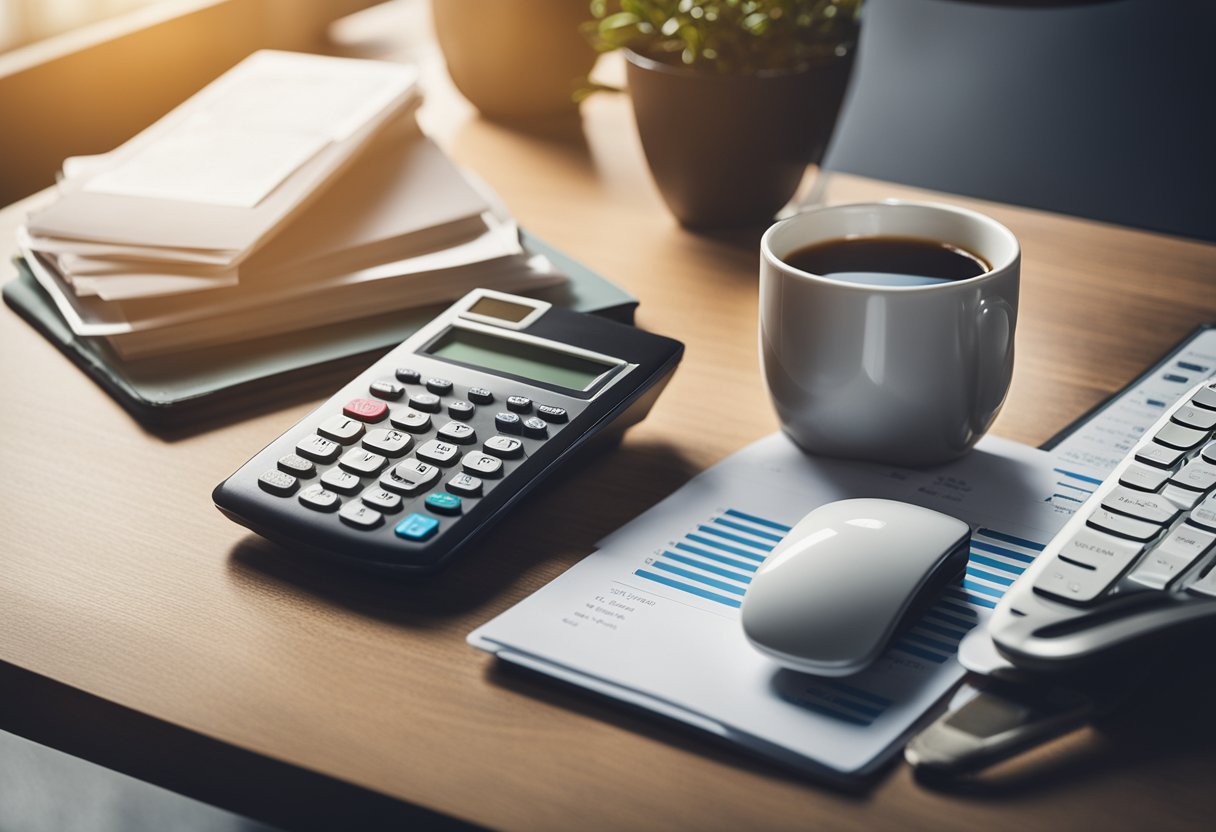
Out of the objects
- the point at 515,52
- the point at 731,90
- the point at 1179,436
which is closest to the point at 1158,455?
the point at 1179,436

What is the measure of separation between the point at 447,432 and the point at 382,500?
0.16 feet

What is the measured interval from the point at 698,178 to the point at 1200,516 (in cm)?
42

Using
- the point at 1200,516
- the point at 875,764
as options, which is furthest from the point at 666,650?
the point at 1200,516

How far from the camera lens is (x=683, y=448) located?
0.56 m

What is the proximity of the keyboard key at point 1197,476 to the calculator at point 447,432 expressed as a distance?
217mm

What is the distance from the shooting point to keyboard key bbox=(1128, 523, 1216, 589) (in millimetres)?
399

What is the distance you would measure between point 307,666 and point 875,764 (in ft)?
0.66

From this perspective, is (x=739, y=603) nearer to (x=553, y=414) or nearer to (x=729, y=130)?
(x=553, y=414)

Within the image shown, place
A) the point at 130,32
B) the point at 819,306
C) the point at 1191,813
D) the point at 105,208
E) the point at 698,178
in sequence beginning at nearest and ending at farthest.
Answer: the point at 1191,813, the point at 819,306, the point at 105,208, the point at 698,178, the point at 130,32

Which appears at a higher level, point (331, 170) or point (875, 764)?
point (331, 170)

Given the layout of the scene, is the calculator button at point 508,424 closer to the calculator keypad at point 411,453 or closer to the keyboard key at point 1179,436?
the calculator keypad at point 411,453

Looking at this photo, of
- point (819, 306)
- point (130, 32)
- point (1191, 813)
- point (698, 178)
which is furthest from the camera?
point (130, 32)

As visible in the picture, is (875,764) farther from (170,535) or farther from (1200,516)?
(170,535)

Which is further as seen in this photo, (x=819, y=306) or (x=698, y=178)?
(x=698, y=178)
